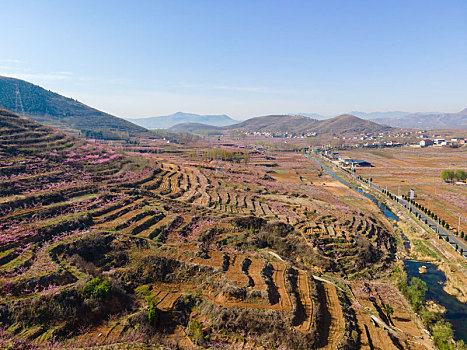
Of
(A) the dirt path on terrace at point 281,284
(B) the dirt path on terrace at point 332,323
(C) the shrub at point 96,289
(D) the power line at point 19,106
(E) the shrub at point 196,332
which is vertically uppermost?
(D) the power line at point 19,106

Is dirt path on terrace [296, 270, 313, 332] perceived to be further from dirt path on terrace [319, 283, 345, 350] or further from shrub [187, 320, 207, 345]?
shrub [187, 320, 207, 345]

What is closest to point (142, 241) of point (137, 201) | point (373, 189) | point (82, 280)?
point (82, 280)

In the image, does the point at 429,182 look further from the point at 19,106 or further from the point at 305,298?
the point at 19,106

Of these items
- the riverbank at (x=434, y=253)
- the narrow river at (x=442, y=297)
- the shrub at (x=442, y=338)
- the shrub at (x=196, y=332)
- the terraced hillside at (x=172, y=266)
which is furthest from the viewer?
the riverbank at (x=434, y=253)

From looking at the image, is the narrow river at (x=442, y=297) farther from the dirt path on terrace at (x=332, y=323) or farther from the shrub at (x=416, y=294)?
the dirt path on terrace at (x=332, y=323)

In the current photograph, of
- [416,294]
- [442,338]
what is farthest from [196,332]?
[416,294]

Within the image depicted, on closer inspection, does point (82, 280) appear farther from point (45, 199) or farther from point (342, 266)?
point (342, 266)

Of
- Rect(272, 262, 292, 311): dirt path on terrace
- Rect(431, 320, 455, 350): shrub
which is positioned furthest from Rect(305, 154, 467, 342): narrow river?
Rect(272, 262, 292, 311): dirt path on terrace

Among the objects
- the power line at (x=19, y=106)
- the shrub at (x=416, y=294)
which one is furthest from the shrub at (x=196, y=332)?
the power line at (x=19, y=106)
